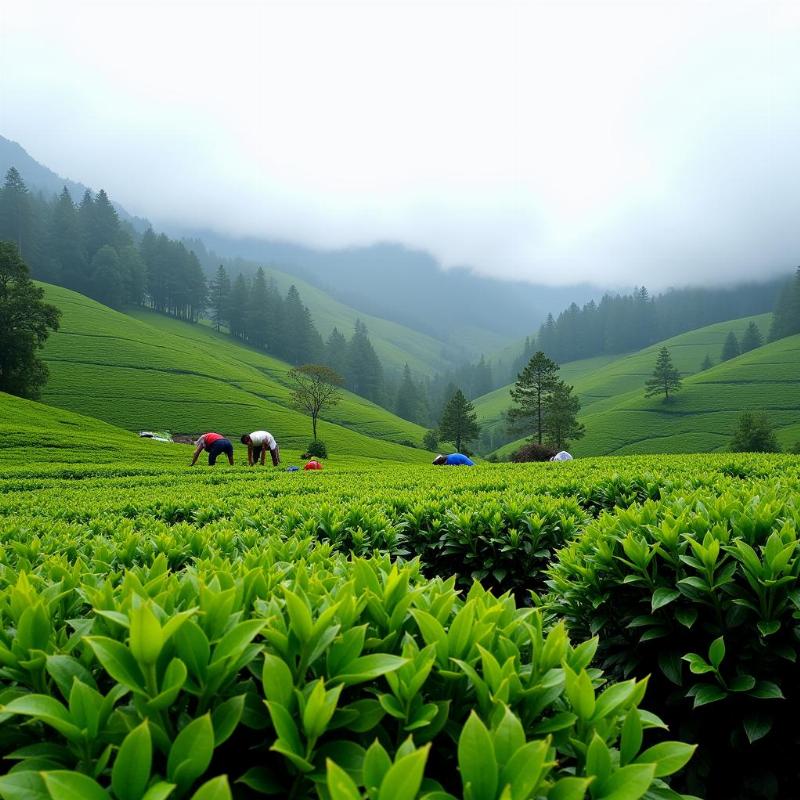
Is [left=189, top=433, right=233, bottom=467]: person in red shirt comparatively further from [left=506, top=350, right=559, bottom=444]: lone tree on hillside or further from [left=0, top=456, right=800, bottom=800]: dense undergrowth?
[left=506, top=350, right=559, bottom=444]: lone tree on hillside

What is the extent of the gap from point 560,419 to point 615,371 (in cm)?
7624

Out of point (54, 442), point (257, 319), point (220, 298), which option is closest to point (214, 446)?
point (54, 442)

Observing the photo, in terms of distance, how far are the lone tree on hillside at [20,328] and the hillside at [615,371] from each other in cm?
7552

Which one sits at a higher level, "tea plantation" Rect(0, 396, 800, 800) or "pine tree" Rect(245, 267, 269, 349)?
"pine tree" Rect(245, 267, 269, 349)

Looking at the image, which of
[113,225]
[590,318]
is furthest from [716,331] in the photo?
[113,225]

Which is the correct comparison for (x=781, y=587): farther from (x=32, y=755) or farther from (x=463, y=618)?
(x=32, y=755)

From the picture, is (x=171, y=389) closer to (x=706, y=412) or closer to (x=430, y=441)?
(x=430, y=441)

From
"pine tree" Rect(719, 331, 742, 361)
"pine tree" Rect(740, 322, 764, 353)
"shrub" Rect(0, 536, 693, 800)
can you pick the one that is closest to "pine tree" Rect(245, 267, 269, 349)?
"pine tree" Rect(719, 331, 742, 361)

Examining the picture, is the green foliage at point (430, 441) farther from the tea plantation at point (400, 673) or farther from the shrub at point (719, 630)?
the shrub at point (719, 630)

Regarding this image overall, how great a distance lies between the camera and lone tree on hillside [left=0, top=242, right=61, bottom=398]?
145ft

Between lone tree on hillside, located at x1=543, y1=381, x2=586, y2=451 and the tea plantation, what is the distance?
5994cm

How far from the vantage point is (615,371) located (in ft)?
426

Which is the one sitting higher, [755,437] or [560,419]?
[560,419]

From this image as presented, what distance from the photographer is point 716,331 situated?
149375 mm
